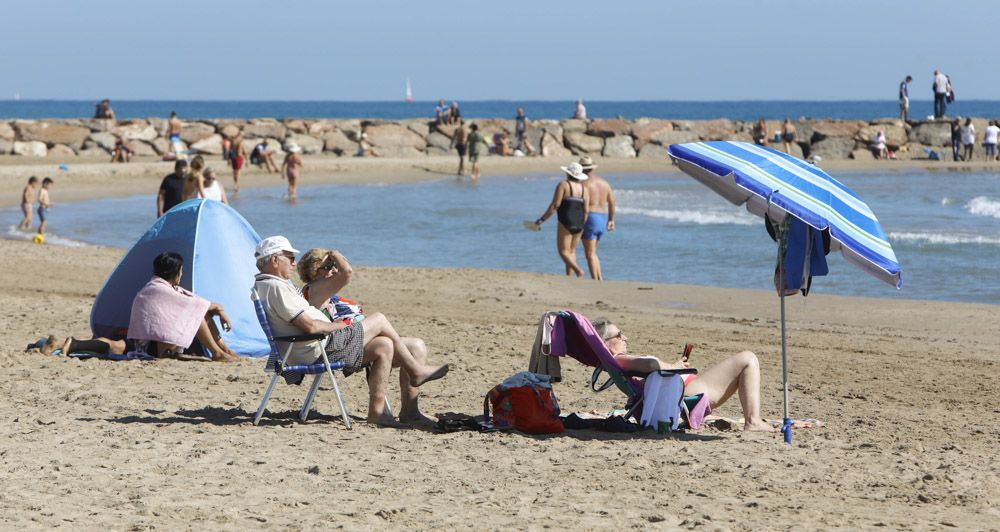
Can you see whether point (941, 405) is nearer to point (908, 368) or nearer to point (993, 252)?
point (908, 368)

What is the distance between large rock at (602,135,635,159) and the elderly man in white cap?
36.2 m

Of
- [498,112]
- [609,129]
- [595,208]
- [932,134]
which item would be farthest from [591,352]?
[498,112]

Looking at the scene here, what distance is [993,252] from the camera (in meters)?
18.3

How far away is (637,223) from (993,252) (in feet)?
21.2

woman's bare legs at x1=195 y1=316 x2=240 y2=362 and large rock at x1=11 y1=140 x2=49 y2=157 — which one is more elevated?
large rock at x1=11 y1=140 x2=49 y2=157

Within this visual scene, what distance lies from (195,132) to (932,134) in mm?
24734

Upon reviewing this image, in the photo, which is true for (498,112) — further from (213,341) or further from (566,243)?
(213,341)

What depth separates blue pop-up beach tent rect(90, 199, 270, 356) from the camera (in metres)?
9.44

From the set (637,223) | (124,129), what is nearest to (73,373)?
(637,223)

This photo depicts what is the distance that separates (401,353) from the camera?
698cm

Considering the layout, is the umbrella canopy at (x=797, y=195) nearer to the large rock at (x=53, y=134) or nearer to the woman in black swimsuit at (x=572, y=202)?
the woman in black swimsuit at (x=572, y=202)

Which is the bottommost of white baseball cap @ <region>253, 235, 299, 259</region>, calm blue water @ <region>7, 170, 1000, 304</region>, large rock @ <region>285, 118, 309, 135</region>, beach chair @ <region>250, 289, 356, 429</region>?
calm blue water @ <region>7, 170, 1000, 304</region>

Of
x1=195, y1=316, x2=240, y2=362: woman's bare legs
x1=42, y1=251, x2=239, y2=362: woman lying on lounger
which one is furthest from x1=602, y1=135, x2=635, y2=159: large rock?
x1=42, y1=251, x2=239, y2=362: woman lying on lounger

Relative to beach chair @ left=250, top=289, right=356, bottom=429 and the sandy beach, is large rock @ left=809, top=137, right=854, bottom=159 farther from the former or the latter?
beach chair @ left=250, top=289, right=356, bottom=429
